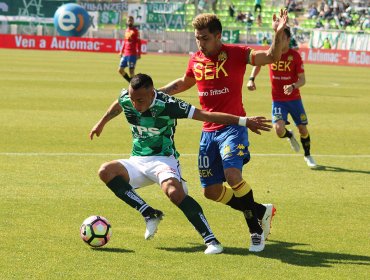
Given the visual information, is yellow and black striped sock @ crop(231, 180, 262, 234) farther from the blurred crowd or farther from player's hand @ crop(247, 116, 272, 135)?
the blurred crowd

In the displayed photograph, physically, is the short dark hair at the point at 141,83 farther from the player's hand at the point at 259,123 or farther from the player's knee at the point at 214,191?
the player's knee at the point at 214,191


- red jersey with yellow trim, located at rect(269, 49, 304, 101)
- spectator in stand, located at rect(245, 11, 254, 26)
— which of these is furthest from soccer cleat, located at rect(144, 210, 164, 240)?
spectator in stand, located at rect(245, 11, 254, 26)

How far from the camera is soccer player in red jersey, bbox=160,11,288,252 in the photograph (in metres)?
7.98

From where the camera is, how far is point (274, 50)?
25.9 feet

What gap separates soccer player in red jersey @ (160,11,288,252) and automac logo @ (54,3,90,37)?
157ft

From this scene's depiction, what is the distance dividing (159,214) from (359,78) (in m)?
29.7

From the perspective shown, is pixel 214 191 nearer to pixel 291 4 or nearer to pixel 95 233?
pixel 95 233

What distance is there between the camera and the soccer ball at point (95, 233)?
24.8ft

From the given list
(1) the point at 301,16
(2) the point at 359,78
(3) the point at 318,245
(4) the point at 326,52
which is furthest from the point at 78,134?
(1) the point at 301,16

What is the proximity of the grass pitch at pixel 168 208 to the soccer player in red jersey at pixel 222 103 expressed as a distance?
46cm

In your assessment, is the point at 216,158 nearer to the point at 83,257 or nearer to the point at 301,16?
the point at 83,257

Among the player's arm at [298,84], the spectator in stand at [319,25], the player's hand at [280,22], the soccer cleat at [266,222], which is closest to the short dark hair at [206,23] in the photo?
the player's hand at [280,22]

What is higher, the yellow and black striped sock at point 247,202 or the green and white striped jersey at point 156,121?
the green and white striped jersey at point 156,121

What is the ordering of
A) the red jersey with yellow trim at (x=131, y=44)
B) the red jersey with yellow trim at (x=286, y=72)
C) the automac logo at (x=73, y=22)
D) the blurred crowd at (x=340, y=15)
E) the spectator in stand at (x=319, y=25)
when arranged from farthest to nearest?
the spectator in stand at (x=319, y=25) → the blurred crowd at (x=340, y=15) → the automac logo at (x=73, y=22) → the red jersey with yellow trim at (x=131, y=44) → the red jersey with yellow trim at (x=286, y=72)
